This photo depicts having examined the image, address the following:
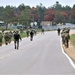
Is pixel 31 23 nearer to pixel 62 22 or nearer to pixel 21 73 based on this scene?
pixel 62 22

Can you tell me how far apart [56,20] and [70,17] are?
11.6m

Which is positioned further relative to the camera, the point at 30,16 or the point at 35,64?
the point at 30,16

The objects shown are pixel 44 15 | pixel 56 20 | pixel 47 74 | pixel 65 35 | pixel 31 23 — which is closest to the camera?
pixel 47 74

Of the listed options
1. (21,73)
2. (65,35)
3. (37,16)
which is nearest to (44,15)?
(37,16)

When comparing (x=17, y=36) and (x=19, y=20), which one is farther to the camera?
(x=19, y=20)

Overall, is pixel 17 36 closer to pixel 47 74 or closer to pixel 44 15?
pixel 47 74

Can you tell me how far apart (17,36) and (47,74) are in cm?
2102

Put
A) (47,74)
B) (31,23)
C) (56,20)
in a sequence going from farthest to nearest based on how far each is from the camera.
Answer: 1. (56,20)
2. (31,23)
3. (47,74)

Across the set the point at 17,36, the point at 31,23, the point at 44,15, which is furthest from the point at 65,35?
the point at 44,15

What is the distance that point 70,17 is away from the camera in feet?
604

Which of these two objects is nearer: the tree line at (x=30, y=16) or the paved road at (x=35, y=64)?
the paved road at (x=35, y=64)

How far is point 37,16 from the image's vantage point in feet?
610

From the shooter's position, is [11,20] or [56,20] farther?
[56,20]

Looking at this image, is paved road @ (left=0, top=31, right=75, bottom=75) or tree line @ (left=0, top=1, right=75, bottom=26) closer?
paved road @ (left=0, top=31, right=75, bottom=75)
